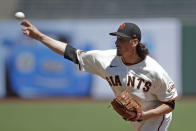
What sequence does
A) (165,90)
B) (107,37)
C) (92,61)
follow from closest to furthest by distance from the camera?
(165,90)
(92,61)
(107,37)

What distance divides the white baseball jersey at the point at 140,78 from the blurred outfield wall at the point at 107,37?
7621mm

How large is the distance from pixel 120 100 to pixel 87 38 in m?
8.47

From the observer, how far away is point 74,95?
1234 cm

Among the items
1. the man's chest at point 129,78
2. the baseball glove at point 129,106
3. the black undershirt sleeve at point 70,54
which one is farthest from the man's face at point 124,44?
the black undershirt sleeve at point 70,54

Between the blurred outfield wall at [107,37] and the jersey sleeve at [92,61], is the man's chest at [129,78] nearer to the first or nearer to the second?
the jersey sleeve at [92,61]

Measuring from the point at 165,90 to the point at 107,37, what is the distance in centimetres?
825

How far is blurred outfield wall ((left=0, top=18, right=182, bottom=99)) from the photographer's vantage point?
12195 mm

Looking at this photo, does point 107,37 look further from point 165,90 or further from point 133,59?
point 165,90

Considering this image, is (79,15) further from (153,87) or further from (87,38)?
(153,87)

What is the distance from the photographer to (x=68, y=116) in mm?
9398

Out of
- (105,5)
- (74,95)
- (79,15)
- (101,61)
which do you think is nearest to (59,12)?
(79,15)

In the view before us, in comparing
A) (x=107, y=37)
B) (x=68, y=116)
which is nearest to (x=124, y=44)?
(x=68, y=116)

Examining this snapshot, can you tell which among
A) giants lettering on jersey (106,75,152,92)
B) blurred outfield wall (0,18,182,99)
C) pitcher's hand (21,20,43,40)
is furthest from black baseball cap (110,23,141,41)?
blurred outfield wall (0,18,182,99)

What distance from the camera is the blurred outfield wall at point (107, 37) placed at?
12.2 metres
